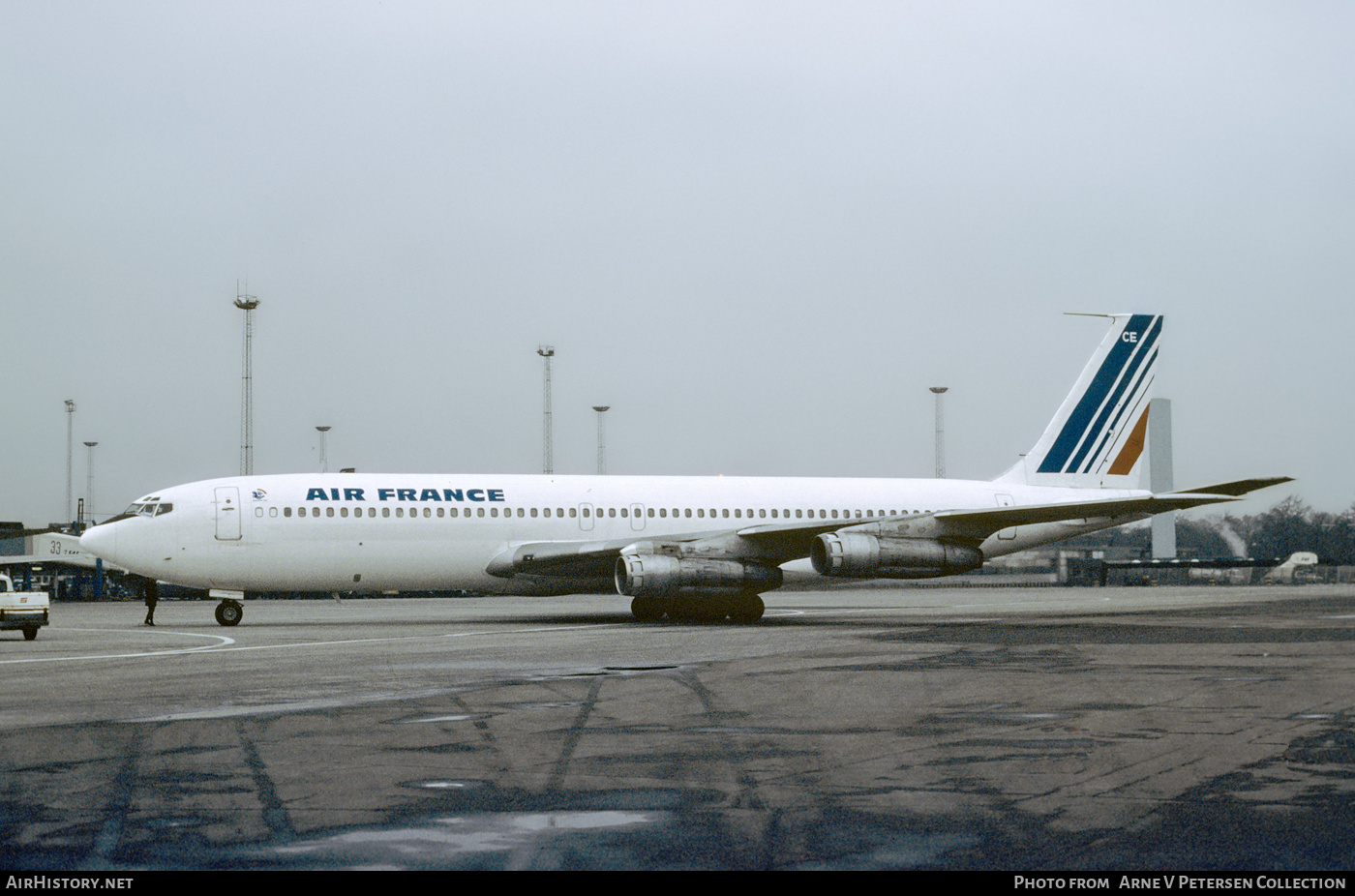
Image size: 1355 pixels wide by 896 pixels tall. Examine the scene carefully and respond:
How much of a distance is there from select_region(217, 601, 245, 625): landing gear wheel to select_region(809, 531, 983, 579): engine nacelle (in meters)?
14.3

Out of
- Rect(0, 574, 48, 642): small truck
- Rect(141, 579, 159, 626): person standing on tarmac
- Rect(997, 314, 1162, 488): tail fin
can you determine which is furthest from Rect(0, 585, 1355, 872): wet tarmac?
Rect(997, 314, 1162, 488): tail fin

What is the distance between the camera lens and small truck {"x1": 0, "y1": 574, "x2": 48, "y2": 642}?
25156mm

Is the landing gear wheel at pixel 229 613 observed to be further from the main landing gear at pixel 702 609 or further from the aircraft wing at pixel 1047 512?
the aircraft wing at pixel 1047 512

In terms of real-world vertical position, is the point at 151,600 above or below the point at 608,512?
below

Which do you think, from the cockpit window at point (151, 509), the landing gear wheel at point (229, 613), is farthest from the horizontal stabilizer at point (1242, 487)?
the cockpit window at point (151, 509)

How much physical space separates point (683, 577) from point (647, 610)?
3.50 metres

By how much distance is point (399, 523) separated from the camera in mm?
30844

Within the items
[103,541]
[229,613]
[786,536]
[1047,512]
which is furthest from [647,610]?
[103,541]

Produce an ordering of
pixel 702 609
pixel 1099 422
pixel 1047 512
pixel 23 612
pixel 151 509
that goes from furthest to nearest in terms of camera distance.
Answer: pixel 1099 422 → pixel 702 609 → pixel 1047 512 → pixel 151 509 → pixel 23 612

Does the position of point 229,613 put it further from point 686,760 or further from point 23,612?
point 686,760

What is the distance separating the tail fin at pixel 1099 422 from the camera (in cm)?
3828

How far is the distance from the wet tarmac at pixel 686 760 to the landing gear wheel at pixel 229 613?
9.52m

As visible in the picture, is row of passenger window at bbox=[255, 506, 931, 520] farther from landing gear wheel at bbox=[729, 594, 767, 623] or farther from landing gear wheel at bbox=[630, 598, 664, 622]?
landing gear wheel at bbox=[729, 594, 767, 623]
